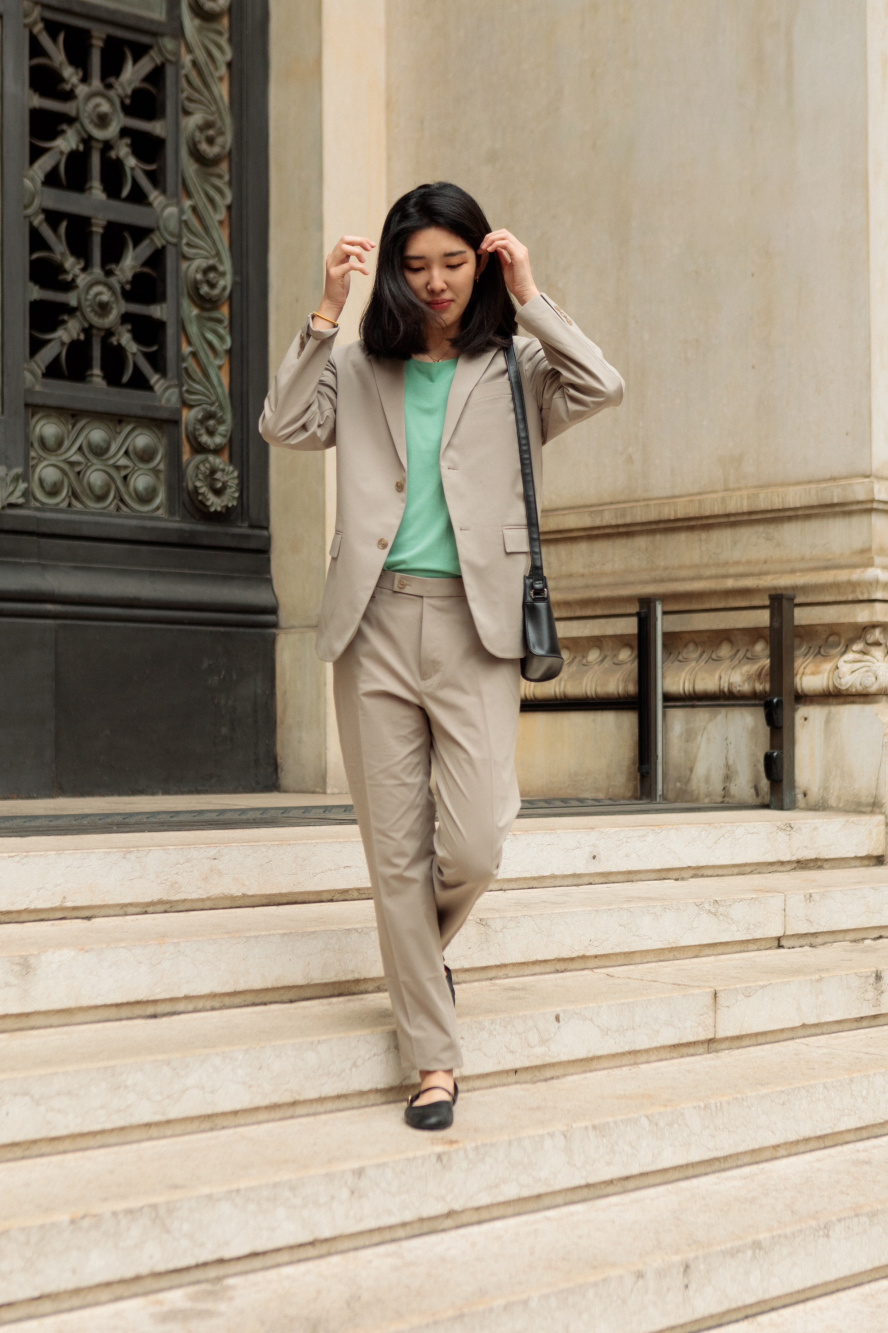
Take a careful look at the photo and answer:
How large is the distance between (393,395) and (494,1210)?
1.83 metres

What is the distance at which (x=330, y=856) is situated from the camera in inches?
185

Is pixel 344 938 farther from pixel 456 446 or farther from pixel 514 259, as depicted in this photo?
pixel 514 259

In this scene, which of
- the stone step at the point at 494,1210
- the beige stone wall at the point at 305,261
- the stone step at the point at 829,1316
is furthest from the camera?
the beige stone wall at the point at 305,261

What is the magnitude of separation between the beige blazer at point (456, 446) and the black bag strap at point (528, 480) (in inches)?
0.8

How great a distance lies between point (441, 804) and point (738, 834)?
239 centimetres

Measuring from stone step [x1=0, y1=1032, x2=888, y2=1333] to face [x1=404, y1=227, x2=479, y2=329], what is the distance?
1841 millimetres

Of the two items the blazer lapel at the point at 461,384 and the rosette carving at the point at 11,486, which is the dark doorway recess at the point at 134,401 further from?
the blazer lapel at the point at 461,384

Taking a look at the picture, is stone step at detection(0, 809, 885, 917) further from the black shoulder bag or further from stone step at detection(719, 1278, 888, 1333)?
stone step at detection(719, 1278, 888, 1333)

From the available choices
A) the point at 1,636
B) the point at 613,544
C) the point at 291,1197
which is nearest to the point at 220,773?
the point at 1,636

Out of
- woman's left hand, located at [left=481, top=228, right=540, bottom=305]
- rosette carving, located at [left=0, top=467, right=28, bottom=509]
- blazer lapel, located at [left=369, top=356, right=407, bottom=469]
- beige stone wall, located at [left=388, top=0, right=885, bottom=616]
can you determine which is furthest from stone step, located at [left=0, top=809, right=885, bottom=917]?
rosette carving, located at [left=0, top=467, right=28, bottom=509]

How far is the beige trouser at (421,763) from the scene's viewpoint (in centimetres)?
363

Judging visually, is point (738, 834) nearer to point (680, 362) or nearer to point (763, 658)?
point (763, 658)

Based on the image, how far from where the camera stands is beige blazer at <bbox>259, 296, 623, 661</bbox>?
12.0 ft

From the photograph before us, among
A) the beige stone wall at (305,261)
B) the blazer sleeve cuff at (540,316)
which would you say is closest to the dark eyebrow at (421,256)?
the blazer sleeve cuff at (540,316)
